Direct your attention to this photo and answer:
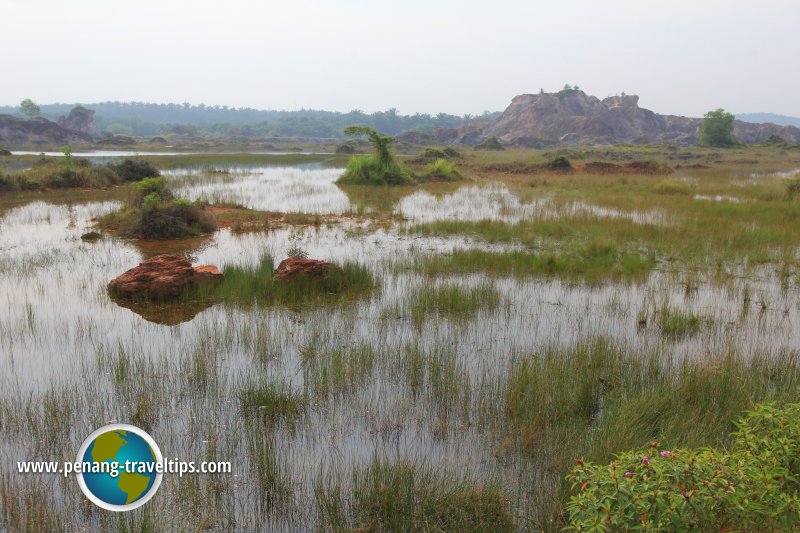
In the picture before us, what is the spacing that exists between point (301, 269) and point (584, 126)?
93.6 meters

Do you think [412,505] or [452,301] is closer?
[412,505]

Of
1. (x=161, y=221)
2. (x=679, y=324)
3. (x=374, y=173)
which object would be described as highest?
(x=374, y=173)

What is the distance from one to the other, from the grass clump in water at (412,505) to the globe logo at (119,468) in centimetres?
118

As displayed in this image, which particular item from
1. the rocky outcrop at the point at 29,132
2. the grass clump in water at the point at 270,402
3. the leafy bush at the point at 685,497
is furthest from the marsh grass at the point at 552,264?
the rocky outcrop at the point at 29,132

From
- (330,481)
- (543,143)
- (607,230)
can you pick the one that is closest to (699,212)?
(607,230)

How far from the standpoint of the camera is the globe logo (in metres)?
3.44

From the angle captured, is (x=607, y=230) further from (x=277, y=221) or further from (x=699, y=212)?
(x=277, y=221)

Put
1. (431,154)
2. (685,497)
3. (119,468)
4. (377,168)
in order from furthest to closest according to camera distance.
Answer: (431,154) < (377,168) < (119,468) < (685,497)

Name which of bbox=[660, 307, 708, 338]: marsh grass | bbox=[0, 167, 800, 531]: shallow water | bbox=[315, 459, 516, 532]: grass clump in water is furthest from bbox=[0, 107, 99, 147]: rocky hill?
bbox=[315, 459, 516, 532]: grass clump in water

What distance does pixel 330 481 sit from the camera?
3658 mm

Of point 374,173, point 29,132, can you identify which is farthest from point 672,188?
point 29,132

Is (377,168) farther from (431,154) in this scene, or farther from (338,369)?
(338,369)

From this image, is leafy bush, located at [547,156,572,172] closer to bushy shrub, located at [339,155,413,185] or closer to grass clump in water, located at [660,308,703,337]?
bushy shrub, located at [339,155,413,185]

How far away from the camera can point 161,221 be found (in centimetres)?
1302
